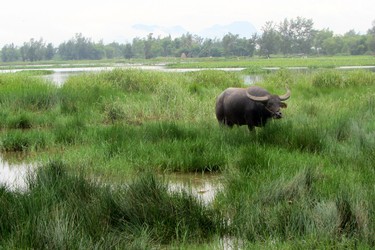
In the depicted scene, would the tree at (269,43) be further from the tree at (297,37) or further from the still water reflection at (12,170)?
the still water reflection at (12,170)

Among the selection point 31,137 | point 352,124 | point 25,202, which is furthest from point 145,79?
point 25,202

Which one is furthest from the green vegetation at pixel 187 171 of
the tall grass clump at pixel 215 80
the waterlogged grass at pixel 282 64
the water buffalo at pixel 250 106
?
the waterlogged grass at pixel 282 64

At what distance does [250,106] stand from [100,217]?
4367 millimetres

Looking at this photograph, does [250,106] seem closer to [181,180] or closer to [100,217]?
[181,180]

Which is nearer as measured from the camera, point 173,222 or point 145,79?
point 173,222

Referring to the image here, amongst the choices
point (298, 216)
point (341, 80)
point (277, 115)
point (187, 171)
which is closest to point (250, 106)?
point (277, 115)

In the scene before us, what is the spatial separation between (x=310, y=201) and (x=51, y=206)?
201 centimetres

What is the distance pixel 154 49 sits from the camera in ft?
301

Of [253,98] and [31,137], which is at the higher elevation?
[253,98]

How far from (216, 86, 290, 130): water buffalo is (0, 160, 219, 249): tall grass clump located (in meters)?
3.56

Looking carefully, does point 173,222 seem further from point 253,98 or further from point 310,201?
point 253,98

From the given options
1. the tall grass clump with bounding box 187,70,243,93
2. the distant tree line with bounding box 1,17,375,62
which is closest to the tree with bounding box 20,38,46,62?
the distant tree line with bounding box 1,17,375,62

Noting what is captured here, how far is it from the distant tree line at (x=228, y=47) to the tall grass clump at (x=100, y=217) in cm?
7572

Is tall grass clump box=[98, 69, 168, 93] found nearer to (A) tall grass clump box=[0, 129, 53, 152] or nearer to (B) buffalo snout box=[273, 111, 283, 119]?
(A) tall grass clump box=[0, 129, 53, 152]
